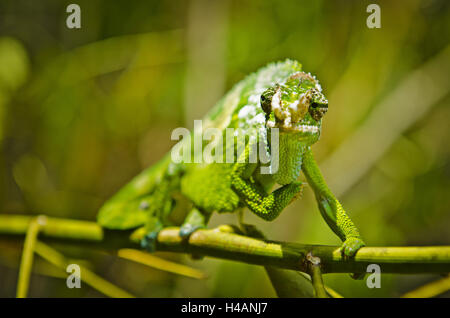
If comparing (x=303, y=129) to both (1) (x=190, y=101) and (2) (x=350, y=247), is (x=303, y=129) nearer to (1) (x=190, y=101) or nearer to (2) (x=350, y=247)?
(2) (x=350, y=247)

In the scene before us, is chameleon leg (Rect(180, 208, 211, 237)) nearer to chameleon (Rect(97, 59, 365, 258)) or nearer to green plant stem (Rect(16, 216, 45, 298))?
chameleon (Rect(97, 59, 365, 258))

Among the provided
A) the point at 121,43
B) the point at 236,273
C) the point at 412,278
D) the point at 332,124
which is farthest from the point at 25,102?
the point at 412,278

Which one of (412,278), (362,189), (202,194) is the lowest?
(412,278)

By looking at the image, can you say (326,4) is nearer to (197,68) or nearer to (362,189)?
(197,68)

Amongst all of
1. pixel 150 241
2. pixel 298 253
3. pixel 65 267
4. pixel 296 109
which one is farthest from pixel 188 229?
pixel 65 267

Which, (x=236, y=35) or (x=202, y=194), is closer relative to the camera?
(x=202, y=194)

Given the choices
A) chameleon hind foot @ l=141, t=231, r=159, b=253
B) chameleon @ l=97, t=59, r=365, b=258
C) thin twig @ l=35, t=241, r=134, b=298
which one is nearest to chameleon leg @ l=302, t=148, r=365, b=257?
chameleon @ l=97, t=59, r=365, b=258

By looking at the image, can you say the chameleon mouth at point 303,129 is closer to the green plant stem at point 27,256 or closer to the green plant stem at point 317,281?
the green plant stem at point 317,281

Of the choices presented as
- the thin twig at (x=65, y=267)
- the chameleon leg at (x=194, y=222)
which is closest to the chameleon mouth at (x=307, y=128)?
the chameleon leg at (x=194, y=222)
